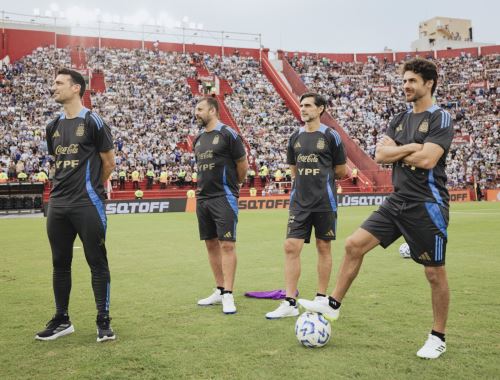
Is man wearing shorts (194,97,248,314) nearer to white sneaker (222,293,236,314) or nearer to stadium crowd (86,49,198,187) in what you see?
white sneaker (222,293,236,314)

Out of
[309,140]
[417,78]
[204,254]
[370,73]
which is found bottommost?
[204,254]

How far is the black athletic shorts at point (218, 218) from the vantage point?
19.5 ft

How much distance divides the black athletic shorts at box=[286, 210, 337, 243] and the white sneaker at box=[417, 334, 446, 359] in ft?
5.95

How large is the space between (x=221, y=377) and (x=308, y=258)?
20.8 ft

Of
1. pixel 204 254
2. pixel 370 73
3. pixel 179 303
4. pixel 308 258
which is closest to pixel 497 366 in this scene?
pixel 179 303

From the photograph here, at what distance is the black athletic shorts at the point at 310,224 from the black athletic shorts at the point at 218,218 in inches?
29.0

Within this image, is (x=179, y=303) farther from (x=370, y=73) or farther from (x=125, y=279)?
(x=370, y=73)

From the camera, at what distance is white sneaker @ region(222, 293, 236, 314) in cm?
546

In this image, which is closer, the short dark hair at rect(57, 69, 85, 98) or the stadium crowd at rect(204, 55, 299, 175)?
the short dark hair at rect(57, 69, 85, 98)

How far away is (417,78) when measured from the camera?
4.20 metres

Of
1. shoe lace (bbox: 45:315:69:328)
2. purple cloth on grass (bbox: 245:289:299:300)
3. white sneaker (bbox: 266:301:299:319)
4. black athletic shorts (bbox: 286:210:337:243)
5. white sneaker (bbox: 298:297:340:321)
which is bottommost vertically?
purple cloth on grass (bbox: 245:289:299:300)

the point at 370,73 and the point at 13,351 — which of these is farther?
the point at 370,73

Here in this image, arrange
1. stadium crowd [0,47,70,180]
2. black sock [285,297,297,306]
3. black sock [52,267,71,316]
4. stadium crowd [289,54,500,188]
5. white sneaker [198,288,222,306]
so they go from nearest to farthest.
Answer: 1. black sock [52,267,71,316]
2. black sock [285,297,297,306]
3. white sneaker [198,288,222,306]
4. stadium crowd [0,47,70,180]
5. stadium crowd [289,54,500,188]

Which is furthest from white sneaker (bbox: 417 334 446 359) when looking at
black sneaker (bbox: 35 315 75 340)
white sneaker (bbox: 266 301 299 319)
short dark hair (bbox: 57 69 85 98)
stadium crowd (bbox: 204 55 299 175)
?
stadium crowd (bbox: 204 55 299 175)
